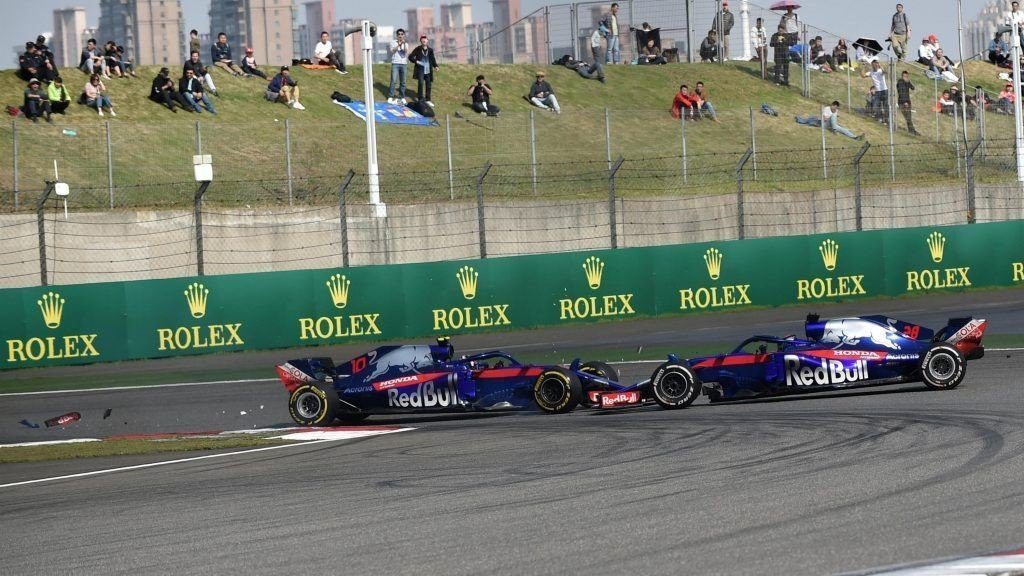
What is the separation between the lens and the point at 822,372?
1511 cm

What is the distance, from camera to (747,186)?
33844 millimetres

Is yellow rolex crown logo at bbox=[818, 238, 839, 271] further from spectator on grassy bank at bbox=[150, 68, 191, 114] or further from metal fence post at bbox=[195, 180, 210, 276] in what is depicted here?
spectator on grassy bank at bbox=[150, 68, 191, 114]

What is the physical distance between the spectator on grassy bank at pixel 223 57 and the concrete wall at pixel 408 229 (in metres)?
7.78

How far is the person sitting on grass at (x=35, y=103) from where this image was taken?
95.1 ft

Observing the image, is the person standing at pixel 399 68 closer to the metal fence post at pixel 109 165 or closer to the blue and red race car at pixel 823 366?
the metal fence post at pixel 109 165

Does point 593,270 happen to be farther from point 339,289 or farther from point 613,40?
point 613,40

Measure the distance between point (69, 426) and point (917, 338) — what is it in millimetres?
10372

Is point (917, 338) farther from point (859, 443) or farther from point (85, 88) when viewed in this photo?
point (85, 88)

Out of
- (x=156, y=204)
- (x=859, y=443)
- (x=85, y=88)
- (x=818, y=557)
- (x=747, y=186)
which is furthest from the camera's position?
(x=747, y=186)

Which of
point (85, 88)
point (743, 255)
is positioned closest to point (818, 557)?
point (743, 255)

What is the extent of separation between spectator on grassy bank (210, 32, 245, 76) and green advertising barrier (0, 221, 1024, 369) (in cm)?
1101

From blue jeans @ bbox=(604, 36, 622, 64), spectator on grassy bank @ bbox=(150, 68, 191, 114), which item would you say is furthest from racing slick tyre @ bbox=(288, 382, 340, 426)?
blue jeans @ bbox=(604, 36, 622, 64)

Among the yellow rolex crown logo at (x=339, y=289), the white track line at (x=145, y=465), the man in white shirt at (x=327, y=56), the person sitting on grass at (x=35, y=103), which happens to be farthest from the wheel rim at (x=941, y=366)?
the man in white shirt at (x=327, y=56)

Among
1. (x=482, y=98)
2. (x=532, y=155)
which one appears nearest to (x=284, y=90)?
(x=482, y=98)
